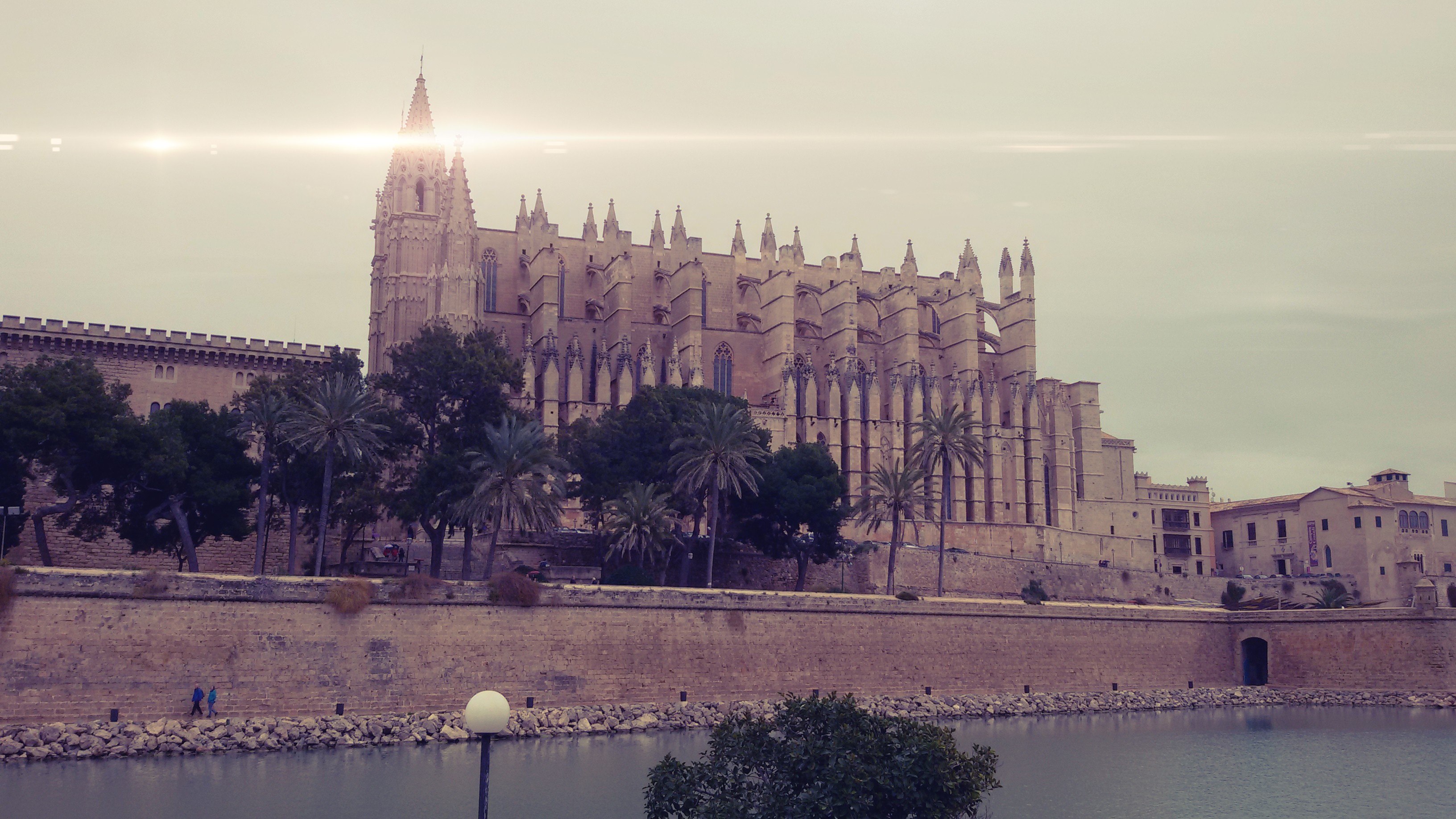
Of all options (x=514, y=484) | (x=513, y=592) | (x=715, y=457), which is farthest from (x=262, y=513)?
(x=715, y=457)

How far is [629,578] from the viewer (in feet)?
135

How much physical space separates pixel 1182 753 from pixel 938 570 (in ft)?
69.9

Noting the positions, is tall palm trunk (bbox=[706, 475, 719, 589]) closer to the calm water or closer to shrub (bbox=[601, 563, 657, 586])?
shrub (bbox=[601, 563, 657, 586])

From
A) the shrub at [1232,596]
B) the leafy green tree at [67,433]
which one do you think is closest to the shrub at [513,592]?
the leafy green tree at [67,433]

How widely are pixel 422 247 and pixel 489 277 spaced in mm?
8250

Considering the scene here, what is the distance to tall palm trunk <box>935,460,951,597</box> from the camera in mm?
46344

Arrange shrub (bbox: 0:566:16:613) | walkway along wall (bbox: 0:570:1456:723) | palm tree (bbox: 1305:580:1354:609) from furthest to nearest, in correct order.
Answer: palm tree (bbox: 1305:580:1354:609)
walkway along wall (bbox: 0:570:1456:723)
shrub (bbox: 0:566:16:613)

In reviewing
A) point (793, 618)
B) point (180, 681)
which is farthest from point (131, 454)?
point (793, 618)

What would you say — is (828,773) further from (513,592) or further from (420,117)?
(420,117)

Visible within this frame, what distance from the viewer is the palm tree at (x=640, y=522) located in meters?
40.7

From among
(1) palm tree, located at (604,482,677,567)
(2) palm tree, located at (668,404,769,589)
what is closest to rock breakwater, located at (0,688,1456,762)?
(1) palm tree, located at (604,482,677,567)

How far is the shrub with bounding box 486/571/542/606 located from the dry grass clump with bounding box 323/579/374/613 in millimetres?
3198

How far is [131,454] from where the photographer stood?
3566 centimetres

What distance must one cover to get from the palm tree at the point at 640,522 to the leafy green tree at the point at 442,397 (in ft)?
15.1
